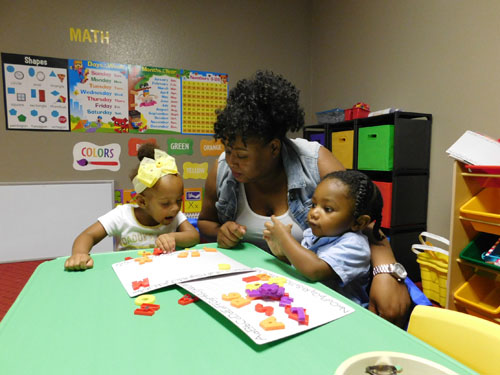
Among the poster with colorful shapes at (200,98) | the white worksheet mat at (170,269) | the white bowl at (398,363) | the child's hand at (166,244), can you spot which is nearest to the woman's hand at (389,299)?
the white worksheet mat at (170,269)

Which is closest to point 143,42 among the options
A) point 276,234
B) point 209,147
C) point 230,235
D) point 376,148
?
point 209,147

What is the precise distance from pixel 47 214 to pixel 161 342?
8.69 feet

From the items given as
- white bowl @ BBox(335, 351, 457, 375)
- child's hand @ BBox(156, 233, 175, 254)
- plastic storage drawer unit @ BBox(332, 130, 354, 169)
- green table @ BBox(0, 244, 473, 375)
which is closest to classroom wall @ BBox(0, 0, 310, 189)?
plastic storage drawer unit @ BBox(332, 130, 354, 169)

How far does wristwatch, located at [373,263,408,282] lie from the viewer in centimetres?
90

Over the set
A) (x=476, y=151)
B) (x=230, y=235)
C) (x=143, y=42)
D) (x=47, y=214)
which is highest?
(x=143, y=42)

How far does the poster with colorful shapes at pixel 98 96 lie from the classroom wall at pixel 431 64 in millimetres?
1931

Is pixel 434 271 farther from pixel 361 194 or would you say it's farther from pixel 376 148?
pixel 361 194

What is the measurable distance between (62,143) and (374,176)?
247 centimetres

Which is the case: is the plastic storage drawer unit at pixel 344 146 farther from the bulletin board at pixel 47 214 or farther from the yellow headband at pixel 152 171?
the bulletin board at pixel 47 214

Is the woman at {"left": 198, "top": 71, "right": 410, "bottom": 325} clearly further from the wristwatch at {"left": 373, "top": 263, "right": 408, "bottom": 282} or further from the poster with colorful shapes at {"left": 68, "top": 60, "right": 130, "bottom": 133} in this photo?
the poster with colorful shapes at {"left": 68, "top": 60, "right": 130, "bottom": 133}

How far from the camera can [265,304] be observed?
26.1 inches

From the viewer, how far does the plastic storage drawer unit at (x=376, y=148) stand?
225 centimetres

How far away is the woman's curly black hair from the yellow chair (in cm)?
73

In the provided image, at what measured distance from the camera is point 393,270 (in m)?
0.90
